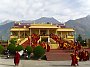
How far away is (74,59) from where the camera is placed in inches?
929

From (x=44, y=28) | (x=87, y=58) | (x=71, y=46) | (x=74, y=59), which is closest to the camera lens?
(x=74, y=59)

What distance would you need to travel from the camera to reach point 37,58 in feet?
104

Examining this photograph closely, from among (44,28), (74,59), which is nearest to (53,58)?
(74,59)

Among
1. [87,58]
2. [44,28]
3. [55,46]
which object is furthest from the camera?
[44,28]

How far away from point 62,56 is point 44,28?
91.6 feet

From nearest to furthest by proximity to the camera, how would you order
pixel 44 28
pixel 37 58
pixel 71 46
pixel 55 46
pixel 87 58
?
pixel 87 58
pixel 37 58
pixel 71 46
pixel 55 46
pixel 44 28

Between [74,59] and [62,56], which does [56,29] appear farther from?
[74,59]

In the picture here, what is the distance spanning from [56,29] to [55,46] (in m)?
16.0

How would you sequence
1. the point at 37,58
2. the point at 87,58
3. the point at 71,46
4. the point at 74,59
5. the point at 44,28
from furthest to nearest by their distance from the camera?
the point at 44,28 → the point at 71,46 → the point at 37,58 → the point at 87,58 → the point at 74,59

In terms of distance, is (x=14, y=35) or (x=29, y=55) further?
(x=14, y=35)

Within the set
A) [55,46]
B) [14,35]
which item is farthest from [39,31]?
[55,46]

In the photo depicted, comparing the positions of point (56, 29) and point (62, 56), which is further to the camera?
point (56, 29)

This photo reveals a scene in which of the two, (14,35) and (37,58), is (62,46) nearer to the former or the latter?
(37,58)

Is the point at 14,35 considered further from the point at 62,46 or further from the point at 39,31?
the point at 62,46
